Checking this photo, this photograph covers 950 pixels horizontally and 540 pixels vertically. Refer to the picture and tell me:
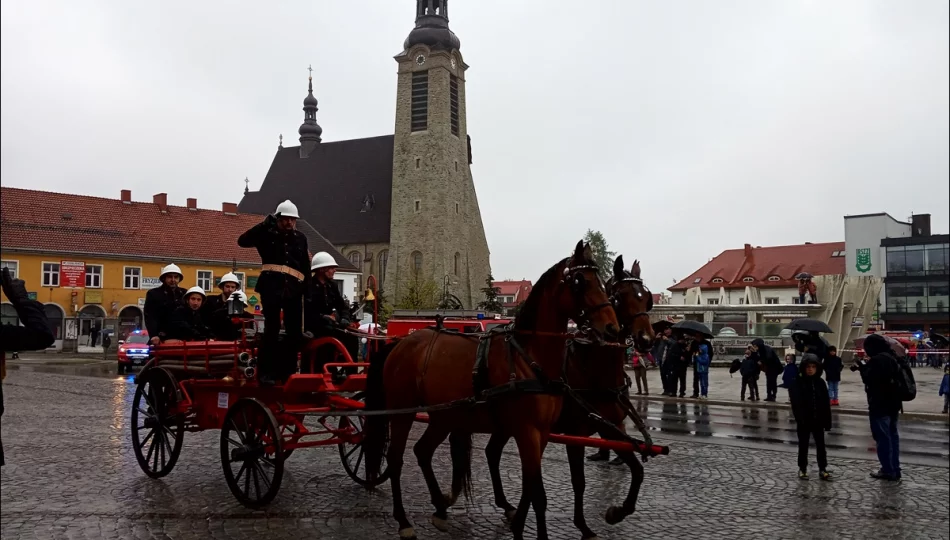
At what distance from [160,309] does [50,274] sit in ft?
130

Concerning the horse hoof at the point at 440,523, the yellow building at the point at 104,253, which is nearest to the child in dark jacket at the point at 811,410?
the horse hoof at the point at 440,523

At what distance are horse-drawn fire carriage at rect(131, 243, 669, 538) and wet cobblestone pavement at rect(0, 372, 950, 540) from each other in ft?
1.01

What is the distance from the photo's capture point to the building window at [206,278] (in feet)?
164

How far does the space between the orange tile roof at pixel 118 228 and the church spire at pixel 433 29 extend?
2087cm

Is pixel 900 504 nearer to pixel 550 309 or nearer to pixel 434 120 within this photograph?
pixel 550 309

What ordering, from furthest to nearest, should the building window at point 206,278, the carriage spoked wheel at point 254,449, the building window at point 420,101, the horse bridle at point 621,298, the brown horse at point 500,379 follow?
the building window at point 420,101
the building window at point 206,278
the horse bridle at point 621,298
the carriage spoked wheel at point 254,449
the brown horse at point 500,379

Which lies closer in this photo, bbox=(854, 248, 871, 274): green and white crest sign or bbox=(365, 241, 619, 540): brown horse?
bbox=(365, 241, 619, 540): brown horse

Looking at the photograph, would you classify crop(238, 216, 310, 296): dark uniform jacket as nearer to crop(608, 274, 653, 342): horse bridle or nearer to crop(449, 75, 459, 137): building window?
crop(608, 274, 653, 342): horse bridle

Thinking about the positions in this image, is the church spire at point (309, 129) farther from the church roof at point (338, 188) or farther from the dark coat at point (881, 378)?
the dark coat at point (881, 378)

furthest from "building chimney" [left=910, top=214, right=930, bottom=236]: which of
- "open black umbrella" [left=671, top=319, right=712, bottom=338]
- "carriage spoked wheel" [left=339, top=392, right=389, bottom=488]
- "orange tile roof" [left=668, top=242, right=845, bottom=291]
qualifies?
→ "carriage spoked wheel" [left=339, top=392, right=389, bottom=488]

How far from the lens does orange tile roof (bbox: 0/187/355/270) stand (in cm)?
4378

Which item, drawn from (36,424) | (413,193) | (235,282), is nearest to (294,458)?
(235,282)

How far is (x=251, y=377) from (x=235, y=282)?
240 centimetres

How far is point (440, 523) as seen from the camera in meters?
6.67
